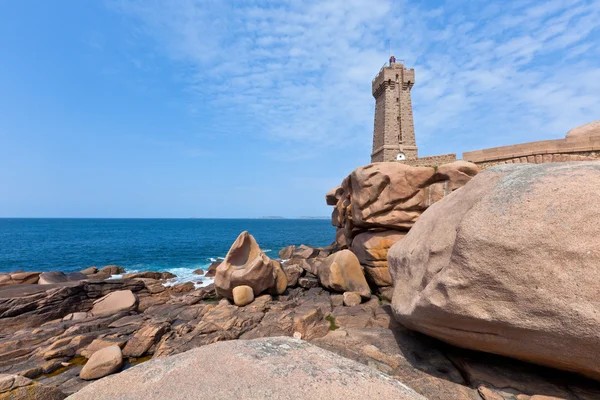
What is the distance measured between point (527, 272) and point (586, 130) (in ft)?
31.7

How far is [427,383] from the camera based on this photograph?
13.4 feet

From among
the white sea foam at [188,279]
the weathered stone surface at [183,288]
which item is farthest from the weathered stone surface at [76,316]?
the white sea foam at [188,279]

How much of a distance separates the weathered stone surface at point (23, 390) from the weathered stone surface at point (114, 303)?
8.86 meters

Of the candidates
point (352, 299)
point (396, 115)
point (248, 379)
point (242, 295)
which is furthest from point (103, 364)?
point (396, 115)

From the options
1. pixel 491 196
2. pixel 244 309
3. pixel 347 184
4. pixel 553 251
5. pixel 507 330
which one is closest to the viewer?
pixel 553 251

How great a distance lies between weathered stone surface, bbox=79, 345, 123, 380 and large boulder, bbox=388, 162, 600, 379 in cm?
816

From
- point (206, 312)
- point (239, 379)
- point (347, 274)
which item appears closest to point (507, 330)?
point (239, 379)

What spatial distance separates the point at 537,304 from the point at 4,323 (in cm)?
1625

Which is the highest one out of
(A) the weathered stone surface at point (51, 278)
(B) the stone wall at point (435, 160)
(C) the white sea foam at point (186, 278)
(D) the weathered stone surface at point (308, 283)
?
(B) the stone wall at point (435, 160)

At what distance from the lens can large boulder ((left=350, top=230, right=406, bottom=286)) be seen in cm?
1128

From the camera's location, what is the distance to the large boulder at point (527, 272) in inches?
121

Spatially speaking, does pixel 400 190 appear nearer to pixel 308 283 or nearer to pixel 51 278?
pixel 308 283

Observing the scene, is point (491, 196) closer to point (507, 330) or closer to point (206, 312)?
point (507, 330)

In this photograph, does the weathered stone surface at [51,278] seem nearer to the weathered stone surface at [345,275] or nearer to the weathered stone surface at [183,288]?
the weathered stone surface at [183,288]
